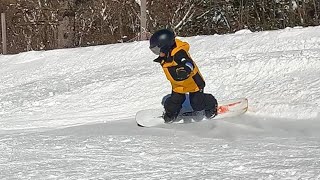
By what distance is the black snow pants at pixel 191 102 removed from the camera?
7.56 metres

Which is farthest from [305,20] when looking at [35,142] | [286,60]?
[35,142]

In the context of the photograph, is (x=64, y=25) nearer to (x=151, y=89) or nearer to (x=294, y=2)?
(x=294, y=2)

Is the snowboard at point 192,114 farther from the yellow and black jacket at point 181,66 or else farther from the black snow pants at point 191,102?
the yellow and black jacket at point 181,66

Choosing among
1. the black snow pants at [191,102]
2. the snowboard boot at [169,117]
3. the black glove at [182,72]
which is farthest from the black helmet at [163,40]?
the snowboard boot at [169,117]

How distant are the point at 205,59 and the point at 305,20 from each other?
7.64 meters

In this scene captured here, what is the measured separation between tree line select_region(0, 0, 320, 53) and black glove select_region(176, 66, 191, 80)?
997 centimetres

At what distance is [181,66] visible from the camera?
7219mm

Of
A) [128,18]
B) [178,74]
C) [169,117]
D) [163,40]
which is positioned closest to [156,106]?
[169,117]

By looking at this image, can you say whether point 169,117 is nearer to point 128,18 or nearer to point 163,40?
point 163,40

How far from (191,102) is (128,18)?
1674cm

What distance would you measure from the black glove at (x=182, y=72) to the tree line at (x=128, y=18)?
9.97 metres

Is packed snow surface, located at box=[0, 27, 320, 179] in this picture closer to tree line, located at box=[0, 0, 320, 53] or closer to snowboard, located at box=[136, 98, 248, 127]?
snowboard, located at box=[136, 98, 248, 127]

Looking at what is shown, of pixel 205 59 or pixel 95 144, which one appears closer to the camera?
pixel 95 144

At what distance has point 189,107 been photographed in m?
Answer: 7.66
